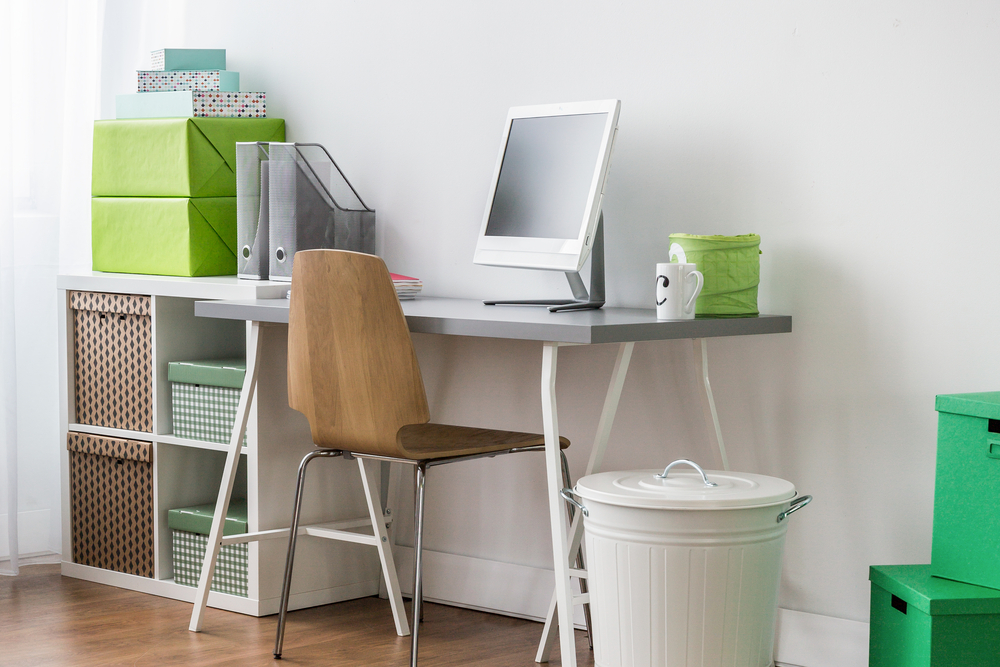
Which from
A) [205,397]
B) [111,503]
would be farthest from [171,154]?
[111,503]

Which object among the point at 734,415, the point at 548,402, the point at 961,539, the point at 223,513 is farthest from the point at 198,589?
the point at 961,539

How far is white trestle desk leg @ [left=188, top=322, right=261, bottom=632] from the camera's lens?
2.66 metres

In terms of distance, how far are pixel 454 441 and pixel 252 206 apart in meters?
0.97

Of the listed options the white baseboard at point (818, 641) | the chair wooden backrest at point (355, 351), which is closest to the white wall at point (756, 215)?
the white baseboard at point (818, 641)

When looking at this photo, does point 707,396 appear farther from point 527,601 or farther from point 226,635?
point 226,635

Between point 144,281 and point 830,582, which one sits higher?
point 144,281

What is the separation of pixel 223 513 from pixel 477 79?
1243 mm

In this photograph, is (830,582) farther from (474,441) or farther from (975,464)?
(474,441)

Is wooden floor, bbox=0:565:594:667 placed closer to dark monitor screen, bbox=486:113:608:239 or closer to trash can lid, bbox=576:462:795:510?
trash can lid, bbox=576:462:795:510

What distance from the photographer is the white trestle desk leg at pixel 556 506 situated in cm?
211

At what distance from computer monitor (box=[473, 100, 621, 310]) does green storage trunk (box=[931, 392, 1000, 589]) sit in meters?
0.80

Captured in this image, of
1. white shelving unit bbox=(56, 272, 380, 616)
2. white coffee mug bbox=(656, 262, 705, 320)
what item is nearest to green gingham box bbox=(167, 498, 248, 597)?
white shelving unit bbox=(56, 272, 380, 616)

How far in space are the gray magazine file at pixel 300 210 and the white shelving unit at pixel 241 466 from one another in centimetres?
11

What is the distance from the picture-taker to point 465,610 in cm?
297
